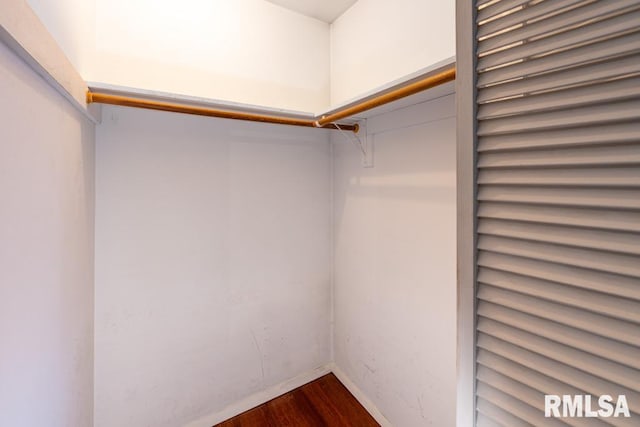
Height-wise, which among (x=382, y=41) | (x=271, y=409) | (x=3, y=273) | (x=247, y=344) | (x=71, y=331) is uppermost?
(x=382, y=41)

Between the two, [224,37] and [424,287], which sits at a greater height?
[224,37]

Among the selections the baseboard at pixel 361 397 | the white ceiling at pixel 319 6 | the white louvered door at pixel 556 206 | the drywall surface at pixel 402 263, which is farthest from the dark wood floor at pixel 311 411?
the white ceiling at pixel 319 6

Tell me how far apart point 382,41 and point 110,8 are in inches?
56.7

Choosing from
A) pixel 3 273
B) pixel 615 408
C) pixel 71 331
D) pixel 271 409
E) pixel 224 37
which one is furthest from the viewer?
pixel 271 409

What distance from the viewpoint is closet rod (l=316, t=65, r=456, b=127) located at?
1012mm

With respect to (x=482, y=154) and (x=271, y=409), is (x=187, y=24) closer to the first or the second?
(x=482, y=154)

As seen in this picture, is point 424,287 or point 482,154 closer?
point 482,154

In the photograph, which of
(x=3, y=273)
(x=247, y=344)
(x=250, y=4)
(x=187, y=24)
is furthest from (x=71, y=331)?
(x=250, y=4)

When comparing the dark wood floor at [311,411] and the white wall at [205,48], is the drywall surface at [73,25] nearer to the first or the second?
the white wall at [205,48]

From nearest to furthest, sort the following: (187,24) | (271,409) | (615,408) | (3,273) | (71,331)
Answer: (615,408) < (3,273) < (71,331) < (187,24) < (271,409)

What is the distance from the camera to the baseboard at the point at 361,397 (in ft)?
5.77

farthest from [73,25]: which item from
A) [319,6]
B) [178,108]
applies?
[319,6]

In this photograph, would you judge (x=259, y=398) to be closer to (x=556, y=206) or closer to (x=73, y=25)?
(x=556, y=206)

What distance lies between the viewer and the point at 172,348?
1.67 meters
